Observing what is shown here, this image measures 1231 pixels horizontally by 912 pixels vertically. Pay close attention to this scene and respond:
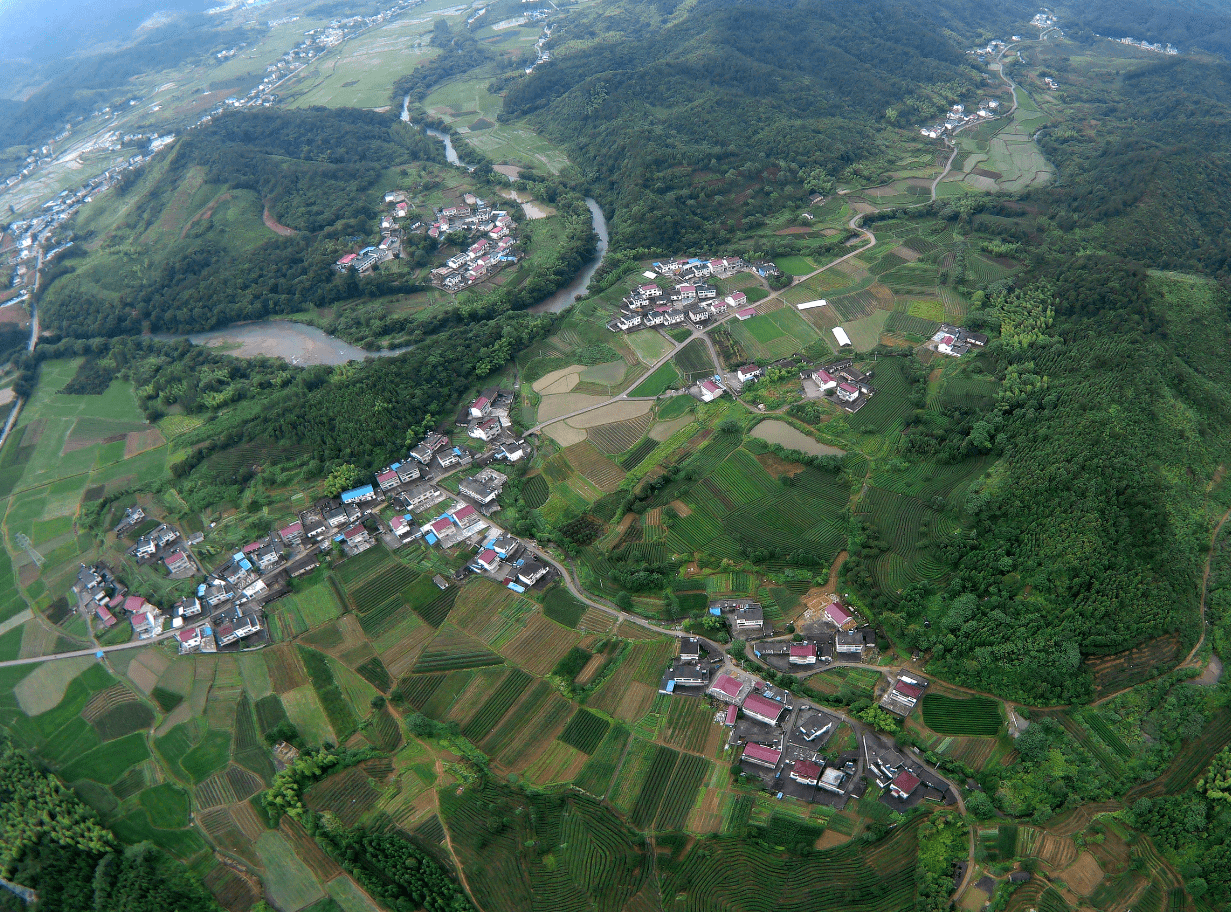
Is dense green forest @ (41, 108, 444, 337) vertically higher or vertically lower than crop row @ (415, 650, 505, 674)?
higher

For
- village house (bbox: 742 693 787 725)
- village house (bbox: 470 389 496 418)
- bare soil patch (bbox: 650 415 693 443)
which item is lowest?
village house (bbox: 742 693 787 725)

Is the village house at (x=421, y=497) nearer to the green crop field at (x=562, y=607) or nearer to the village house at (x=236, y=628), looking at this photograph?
the village house at (x=236, y=628)

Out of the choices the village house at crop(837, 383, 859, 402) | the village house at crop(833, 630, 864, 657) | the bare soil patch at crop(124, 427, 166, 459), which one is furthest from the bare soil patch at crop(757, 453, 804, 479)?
the bare soil patch at crop(124, 427, 166, 459)

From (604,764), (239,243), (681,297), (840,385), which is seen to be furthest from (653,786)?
(239,243)

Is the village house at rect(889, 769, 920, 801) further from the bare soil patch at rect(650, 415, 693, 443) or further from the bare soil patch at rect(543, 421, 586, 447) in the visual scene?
the bare soil patch at rect(543, 421, 586, 447)

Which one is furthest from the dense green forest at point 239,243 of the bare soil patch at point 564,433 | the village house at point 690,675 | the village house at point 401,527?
the village house at point 690,675

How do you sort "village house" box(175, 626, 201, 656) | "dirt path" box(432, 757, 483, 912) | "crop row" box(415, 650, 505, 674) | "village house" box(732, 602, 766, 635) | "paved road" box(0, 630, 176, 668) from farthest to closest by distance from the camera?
"paved road" box(0, 630, 176, 668) → "village house" box(175, 626, 201, 656) → "crop row" box(415, 650, 505, 674) → "village house" box(732, 602, 766, 635) → "dirt path" box(432, 757, 483, 912)
